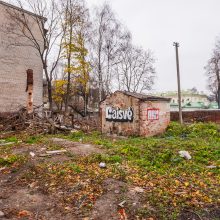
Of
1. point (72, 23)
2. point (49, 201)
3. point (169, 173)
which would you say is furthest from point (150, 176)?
point (72, 23)

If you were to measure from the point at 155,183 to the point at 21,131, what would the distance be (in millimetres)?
11052

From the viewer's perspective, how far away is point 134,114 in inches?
595

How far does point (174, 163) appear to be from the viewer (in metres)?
8.69

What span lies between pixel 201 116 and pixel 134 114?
569 inches

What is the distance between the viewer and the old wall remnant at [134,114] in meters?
15.0

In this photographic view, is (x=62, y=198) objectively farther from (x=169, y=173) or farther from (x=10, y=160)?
(x=10, y=160)

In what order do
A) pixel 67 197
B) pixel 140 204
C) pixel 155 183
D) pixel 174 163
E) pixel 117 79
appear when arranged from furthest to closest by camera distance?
pixel 117 79
pixel 174 163
pixel 155 183
pixel 67 197
pixel 140 204

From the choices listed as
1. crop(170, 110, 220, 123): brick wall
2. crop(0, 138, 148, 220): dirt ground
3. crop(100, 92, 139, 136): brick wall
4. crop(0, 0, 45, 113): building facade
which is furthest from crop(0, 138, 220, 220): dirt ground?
crop(170, 110, 220, 123): brick wall

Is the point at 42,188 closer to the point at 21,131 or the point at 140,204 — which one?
the point at 140,204

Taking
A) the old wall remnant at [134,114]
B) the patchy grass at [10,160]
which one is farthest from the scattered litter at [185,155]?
the old wall remnant at [134,114]

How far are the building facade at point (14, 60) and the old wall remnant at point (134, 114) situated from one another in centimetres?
715

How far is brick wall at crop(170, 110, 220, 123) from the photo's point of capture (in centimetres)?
A: 2609

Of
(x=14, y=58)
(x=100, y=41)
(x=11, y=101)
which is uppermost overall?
(x=100, y=41)

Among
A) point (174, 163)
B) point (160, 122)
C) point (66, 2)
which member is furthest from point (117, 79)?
point (174, 163)
